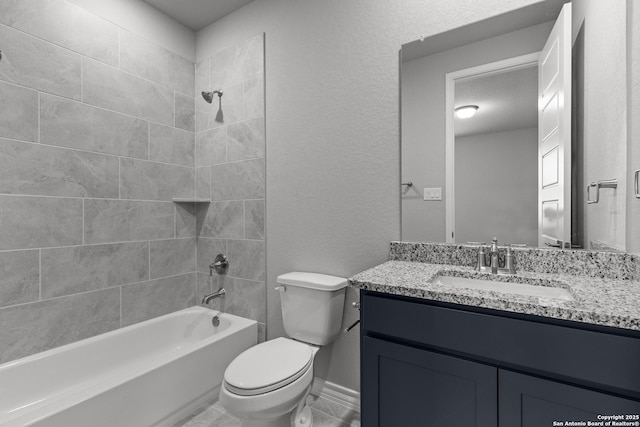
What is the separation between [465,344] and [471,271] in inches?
17.2

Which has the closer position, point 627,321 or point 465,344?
point 627,321

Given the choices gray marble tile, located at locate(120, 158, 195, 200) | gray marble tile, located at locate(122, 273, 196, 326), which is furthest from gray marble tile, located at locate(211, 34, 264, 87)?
gray marble tile, located at locate(122, 273, 196, 326)

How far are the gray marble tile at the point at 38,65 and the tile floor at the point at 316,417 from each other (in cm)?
201

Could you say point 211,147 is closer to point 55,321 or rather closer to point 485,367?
point 55,321

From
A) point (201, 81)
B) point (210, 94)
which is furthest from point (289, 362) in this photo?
point (201, 81)

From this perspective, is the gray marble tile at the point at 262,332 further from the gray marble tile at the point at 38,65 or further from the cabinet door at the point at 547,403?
the gray marble tile at the point at 38,65

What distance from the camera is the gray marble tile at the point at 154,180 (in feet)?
6.84

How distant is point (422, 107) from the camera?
1.56 metres

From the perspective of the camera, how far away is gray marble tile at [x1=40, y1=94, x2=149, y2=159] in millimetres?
1723

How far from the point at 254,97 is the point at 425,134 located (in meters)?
1.25

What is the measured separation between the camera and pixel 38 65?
168 cm

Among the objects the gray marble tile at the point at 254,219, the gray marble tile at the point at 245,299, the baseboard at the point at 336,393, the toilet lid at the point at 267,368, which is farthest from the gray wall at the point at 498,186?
the gray marble tile at the point at 245,299

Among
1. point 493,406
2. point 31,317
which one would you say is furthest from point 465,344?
point 31,317

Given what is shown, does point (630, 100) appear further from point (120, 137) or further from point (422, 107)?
point (120, 137)
